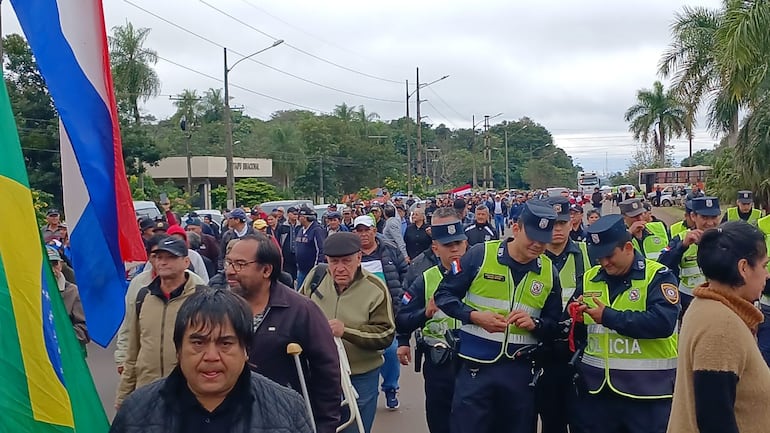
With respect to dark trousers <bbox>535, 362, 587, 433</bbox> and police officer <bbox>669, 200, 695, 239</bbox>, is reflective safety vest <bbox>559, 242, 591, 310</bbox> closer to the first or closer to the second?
dark trousers <bbox>535, 362, 587, 433</bbox>

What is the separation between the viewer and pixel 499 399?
481cm

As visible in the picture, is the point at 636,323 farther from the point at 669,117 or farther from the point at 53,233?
the point at 669,117

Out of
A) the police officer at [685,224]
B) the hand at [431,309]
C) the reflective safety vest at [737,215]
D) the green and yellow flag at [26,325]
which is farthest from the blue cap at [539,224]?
the reflective safety vest at [737,215]

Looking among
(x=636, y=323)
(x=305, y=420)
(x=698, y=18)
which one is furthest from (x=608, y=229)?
(x=698, y=18)

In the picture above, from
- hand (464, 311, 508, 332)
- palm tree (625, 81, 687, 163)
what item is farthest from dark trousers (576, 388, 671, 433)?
palm tree (625, 81, 687, 163)

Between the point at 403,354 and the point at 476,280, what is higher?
the point at 476,280

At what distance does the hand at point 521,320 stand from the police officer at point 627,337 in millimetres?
281

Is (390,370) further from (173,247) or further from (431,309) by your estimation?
(173,247)

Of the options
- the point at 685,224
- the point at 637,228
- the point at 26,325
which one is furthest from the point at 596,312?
the point at 685,224

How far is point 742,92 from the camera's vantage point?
17391 millimetres

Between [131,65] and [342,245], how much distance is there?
4074cm

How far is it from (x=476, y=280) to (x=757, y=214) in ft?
17.2

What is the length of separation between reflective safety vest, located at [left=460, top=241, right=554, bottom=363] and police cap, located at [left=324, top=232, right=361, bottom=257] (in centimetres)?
75

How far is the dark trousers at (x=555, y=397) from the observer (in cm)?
525
